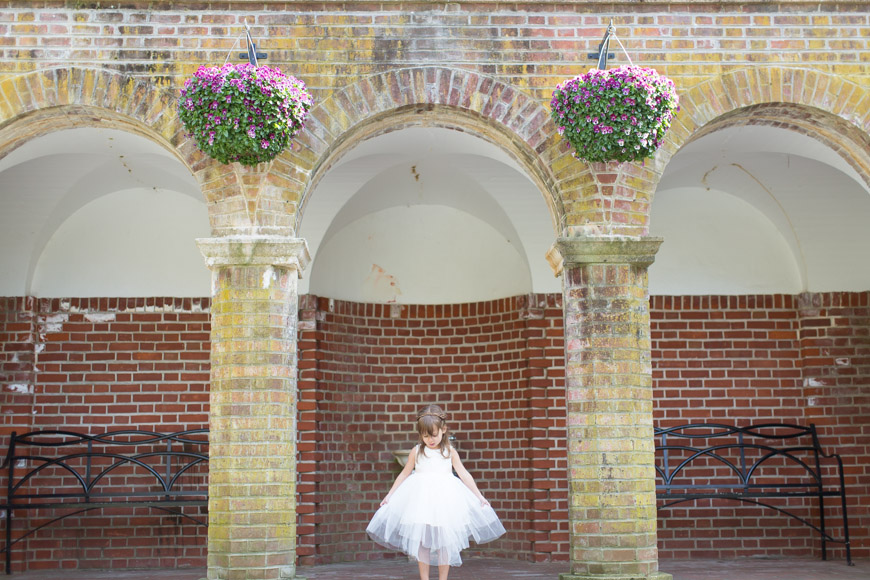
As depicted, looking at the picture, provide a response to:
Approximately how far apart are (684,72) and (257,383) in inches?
145

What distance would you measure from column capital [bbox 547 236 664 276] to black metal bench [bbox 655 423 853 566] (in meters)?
2.60

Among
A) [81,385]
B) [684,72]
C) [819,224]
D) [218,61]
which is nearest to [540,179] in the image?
[684,72]

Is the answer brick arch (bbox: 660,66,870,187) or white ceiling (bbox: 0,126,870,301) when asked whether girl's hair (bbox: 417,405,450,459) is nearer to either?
brick arch (bbox: 660,66,870,187)

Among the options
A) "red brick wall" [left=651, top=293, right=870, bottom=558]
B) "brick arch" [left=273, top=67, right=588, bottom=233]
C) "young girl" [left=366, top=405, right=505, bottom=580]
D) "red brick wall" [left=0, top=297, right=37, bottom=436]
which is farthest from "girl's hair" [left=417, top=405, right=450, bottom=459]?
"red brick wall" [left=0, top=297, right=37, bottom=436]

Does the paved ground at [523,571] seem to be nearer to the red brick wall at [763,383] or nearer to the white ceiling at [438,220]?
the red brick wall at [763,383]

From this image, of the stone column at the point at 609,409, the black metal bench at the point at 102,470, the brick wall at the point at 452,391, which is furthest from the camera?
the brick wall at the point at 452,391

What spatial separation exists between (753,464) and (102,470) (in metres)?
5.91

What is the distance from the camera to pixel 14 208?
858 cm

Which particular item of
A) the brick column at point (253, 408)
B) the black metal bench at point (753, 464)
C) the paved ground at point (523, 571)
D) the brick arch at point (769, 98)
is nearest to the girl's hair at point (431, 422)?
the brick column at point (253, 408)

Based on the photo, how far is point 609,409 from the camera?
255 inches

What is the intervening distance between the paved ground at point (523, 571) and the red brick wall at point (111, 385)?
275 millimetres

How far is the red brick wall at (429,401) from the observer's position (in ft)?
28.5

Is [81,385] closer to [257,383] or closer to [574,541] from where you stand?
[257,383]

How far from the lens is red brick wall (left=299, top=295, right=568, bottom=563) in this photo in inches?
341
